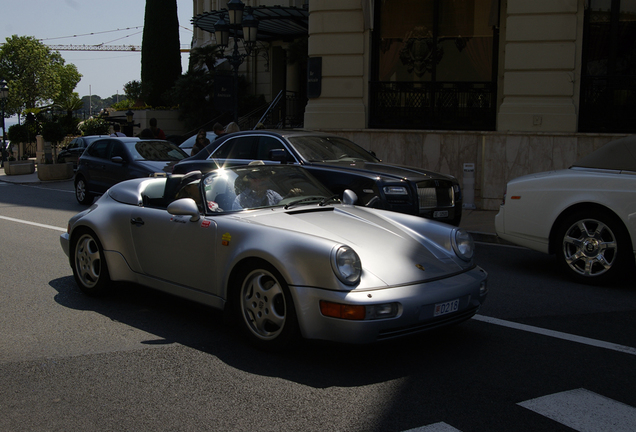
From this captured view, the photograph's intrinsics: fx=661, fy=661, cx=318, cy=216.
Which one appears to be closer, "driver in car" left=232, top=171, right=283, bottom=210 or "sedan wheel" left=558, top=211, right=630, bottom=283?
"driver in car" left=232, top=171, right=283, bottom=210

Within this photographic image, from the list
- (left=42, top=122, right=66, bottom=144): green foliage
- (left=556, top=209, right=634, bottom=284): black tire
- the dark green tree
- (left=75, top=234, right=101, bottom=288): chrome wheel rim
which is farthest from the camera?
the dark green tree

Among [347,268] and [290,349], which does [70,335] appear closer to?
[290,349]

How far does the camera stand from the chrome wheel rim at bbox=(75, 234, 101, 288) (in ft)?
20.7

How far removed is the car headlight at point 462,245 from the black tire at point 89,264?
3211 millimetres

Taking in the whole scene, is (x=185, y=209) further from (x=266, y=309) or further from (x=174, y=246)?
(x=266, y=309)

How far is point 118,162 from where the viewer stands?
14047 millimetres

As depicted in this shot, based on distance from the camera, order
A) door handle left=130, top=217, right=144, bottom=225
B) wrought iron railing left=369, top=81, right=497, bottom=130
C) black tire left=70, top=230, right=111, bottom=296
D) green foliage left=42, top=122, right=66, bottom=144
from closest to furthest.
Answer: door handle left=130, top=217, right=144, bottom=225 → black tire left=70, top=230, right=111, bottom=296 → wrought iron railing left=369, top=81, right=497, bottom=130 → green foliage left=42, top=122, right=66, bottom=144

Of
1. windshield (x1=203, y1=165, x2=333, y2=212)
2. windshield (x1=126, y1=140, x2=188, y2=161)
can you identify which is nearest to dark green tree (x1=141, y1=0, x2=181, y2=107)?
windshield (x1=126, y1=140, x2=188, y2=161)

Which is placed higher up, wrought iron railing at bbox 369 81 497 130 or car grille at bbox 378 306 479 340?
wrought iron railing at bbox 369 81 497 130

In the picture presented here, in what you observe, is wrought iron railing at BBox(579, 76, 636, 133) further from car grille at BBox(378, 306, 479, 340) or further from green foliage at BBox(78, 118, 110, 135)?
green foliage at BBox(78, 118, 110, 135)

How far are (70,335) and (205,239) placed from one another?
1.32 metres

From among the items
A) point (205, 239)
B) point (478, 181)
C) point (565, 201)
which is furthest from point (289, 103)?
point (205, 239)

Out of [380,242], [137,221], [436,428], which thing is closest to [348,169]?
[137,221]

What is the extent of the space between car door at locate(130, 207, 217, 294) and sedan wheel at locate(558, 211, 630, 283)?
13.8 feet
